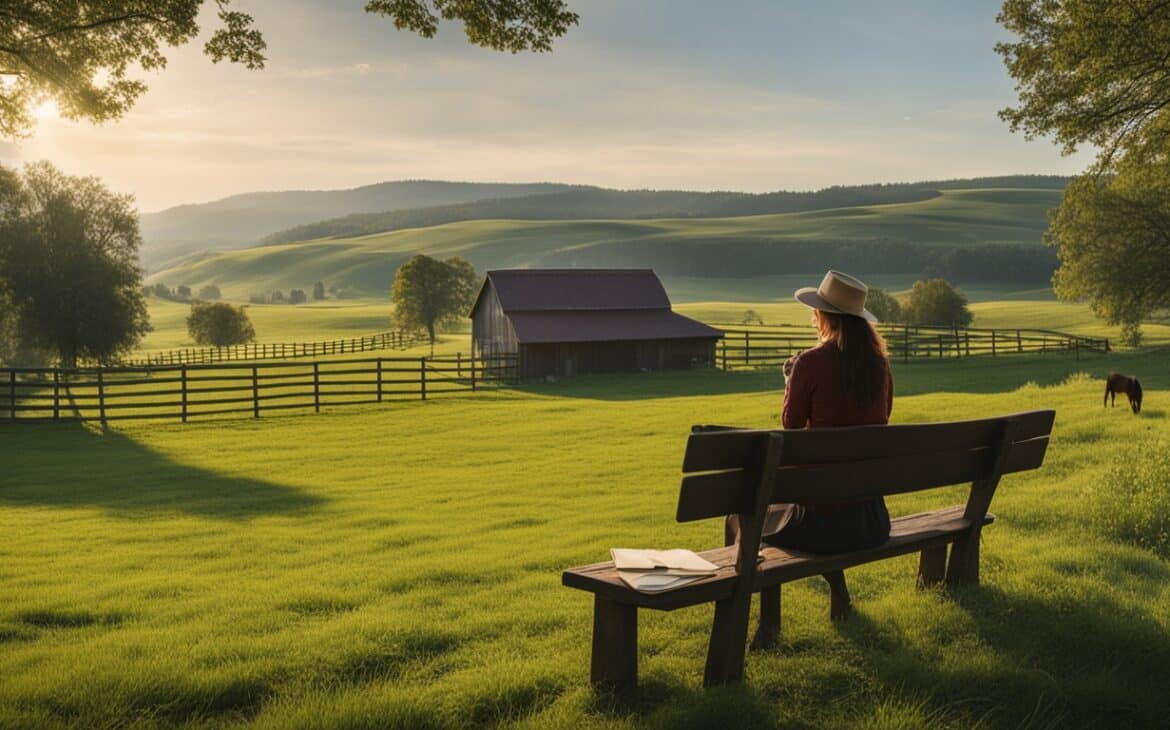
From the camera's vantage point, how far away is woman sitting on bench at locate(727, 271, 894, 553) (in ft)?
16.6

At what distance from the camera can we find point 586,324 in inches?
1784

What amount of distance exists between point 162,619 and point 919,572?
512 centimetres

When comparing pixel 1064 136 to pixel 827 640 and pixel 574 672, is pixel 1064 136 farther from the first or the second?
pixel 574 672

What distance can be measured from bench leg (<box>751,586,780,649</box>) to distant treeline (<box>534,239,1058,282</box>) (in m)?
171

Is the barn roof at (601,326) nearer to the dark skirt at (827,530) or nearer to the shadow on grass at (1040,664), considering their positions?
the shadow on grass at (1040,664)

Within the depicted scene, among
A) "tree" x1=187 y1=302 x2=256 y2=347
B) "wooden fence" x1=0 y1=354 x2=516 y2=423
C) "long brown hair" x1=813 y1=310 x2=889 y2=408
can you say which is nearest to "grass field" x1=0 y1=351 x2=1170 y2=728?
"long brown hair" x1=813 y1=310 x2=889 y2=408

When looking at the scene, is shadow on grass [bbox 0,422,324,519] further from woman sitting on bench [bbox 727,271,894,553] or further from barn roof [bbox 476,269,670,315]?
barn roof [bbox 476,269,670,315]

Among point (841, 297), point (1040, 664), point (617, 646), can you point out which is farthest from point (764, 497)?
point (1040, 664)

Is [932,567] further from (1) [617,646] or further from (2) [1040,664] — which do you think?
(1) [617,646]

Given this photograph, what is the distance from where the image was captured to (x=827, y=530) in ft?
16.5

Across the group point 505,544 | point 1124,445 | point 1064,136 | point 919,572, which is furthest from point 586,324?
point 919,572

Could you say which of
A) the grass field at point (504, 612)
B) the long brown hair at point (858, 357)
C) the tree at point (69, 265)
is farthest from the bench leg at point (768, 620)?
the tree at point (69, 265)

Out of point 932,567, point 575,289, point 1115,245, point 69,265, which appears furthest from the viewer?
point 575,289

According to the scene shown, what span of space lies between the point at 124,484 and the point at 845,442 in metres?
14.5
